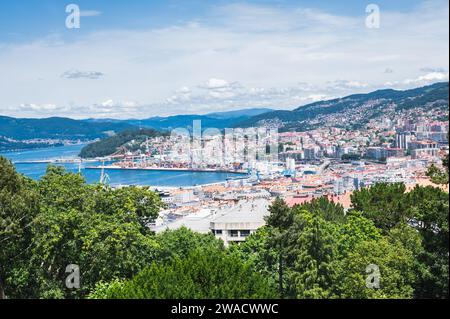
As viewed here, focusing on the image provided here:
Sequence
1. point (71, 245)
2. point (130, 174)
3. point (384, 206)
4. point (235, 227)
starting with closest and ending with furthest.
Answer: point (71, 245) → point (384, 206) → point (235, 227) → point (130, 174)

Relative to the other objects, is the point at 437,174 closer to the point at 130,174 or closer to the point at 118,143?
the point at 130,174

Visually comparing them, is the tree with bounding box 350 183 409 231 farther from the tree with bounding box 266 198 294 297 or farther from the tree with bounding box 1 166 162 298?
the tree with bounding box 1 166 162 298

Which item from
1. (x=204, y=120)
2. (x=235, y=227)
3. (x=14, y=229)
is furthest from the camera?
(x=204, y=120)

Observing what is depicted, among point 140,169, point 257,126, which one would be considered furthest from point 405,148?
point 140,169

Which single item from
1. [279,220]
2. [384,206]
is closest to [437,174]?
[279,220]
